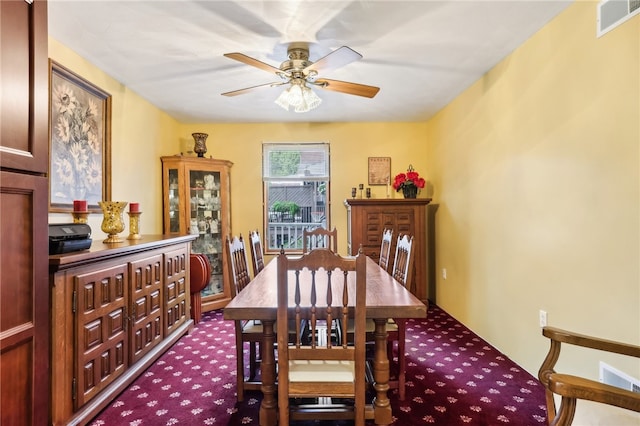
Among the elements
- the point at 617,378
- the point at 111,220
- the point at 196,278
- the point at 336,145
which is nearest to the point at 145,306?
the point at 111,220

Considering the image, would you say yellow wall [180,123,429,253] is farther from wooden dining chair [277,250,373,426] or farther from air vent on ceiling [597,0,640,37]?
wooden dining chair [277,250,373,426]

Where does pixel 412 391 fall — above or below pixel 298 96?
below

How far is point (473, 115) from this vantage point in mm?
3408

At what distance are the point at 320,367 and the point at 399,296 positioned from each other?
544 mm

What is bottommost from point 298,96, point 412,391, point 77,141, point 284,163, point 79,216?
point 412,391

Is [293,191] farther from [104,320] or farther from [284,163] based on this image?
[104,320]

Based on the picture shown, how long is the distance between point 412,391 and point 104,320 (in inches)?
80.0

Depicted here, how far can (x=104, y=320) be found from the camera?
2150 mm

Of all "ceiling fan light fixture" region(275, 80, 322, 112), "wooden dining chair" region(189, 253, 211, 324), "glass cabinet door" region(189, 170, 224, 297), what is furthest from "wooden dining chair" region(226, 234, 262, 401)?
"glass cabinet door" region(189, 170, 224, 297)

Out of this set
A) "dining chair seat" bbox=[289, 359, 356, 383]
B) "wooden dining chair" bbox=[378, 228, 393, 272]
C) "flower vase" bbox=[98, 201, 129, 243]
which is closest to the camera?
"dining chair seat" bbox=[289, 359, 356, 383]

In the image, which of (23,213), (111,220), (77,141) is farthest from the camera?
(77,141)

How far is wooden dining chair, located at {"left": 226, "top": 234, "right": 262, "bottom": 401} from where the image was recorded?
7.22 feet

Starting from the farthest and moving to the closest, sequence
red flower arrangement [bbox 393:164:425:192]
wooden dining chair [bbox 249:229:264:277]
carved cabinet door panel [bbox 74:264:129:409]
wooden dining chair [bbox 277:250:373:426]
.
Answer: red flower arrangement [bbox 393:164:425:192], wooden dining chair [bbox 249:229:264:277], carved cabinet door panel [bbox 74:264:129:409], wooden dining chair [bbox 277:250:373:426]

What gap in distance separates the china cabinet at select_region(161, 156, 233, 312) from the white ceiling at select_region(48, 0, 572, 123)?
962 mm
